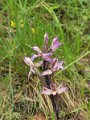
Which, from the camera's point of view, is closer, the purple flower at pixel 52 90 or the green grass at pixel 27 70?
the purple flower at pixel 52 90

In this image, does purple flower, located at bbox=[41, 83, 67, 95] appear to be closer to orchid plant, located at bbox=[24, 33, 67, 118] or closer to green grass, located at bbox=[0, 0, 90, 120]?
orchid plant, located at bbox=[24, 33, 67, 118]

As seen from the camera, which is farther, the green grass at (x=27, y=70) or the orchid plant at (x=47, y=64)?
the green grass at (x=27, y=70)

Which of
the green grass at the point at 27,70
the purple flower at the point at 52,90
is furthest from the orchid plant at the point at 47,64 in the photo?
the green grass at the point at 27,70

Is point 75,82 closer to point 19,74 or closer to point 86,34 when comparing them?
point 19,74

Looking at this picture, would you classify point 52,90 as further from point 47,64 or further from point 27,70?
point 27,70

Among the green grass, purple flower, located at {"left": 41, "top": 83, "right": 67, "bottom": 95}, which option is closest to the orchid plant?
purple flower, located at {"left": 41, "top": 83, "right": 67, "bottom": 95}

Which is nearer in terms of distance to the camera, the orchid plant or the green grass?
the orchid plant

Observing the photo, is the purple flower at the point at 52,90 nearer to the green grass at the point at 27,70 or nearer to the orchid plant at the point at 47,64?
the orchid plant at the point at 47,64

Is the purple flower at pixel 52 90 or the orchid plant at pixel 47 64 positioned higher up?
the orchid plant at pixel 47 64

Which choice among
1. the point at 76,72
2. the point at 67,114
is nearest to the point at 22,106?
the point at 67,114

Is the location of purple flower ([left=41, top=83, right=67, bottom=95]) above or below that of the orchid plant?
below

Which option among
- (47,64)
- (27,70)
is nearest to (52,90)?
(47,64)
